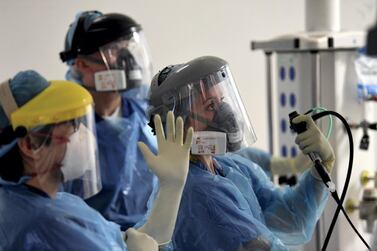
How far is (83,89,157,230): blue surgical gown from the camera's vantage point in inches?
85.0

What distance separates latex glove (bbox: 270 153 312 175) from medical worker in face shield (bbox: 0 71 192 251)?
103cm

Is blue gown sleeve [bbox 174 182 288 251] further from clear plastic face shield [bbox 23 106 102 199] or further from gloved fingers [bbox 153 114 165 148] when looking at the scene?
clear plastic face shield [bbox 23 106 102 199]

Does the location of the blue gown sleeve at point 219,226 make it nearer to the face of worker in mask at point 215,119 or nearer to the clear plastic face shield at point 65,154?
the face of worker in mask at point 215,119

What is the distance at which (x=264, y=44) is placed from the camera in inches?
98.6

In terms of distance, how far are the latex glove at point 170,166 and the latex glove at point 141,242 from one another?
5cm

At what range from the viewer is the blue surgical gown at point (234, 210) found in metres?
1.46

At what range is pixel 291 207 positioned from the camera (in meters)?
1.75

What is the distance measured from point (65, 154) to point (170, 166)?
302 mm

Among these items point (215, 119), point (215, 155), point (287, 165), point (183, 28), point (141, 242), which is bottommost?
point (287, 165)

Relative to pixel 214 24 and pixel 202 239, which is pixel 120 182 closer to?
pixel 202 239

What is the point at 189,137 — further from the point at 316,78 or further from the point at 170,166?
the point at 316,78

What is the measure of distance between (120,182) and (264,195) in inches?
25.9

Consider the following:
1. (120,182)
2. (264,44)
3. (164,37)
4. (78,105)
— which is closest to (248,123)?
(78,105)

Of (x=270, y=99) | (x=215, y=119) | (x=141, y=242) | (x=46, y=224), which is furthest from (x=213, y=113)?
(x=270, y=99)
